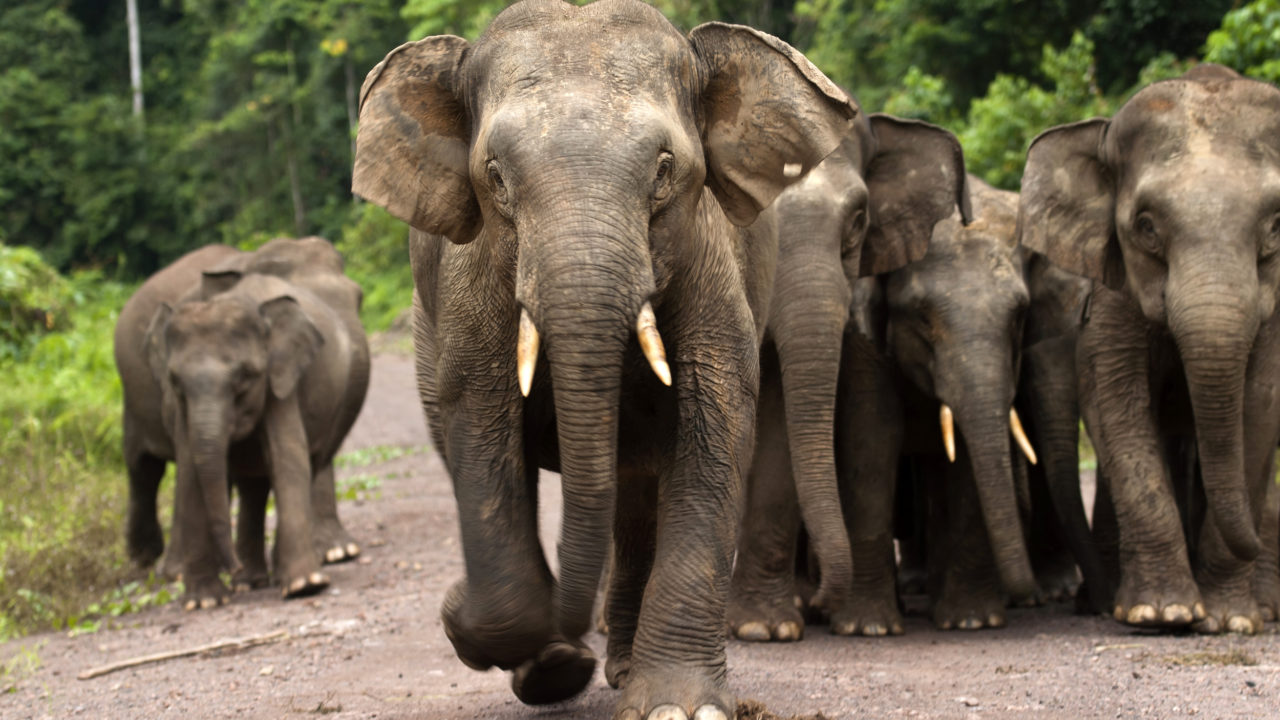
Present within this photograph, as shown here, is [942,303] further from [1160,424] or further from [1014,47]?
[1014,47]

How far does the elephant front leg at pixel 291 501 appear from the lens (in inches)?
378

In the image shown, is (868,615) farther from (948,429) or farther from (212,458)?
(212,458)

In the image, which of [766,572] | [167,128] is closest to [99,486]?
[766,572]

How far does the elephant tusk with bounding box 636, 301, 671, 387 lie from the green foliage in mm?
10377

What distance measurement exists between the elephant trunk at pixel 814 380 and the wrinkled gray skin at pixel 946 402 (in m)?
0.71

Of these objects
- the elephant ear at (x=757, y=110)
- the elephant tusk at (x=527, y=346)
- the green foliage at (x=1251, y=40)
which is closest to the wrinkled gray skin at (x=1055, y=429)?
the elephant ear at (x=757, y=110)

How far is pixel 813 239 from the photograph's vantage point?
7.23 m

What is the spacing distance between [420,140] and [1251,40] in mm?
10581

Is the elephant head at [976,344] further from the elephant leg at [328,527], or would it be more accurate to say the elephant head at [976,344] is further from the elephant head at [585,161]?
the elephant leg at [328,527]

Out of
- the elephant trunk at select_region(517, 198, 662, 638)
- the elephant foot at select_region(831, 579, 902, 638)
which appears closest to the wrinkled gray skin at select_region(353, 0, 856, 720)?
the elephant trunk at select_region(517, 198, 662, 638)

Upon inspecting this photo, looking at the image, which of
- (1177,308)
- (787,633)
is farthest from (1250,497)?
(787,633)

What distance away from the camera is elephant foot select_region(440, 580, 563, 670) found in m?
4.66

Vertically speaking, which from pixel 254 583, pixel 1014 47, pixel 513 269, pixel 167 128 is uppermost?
pixel 167 128

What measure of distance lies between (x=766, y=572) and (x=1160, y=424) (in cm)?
213
